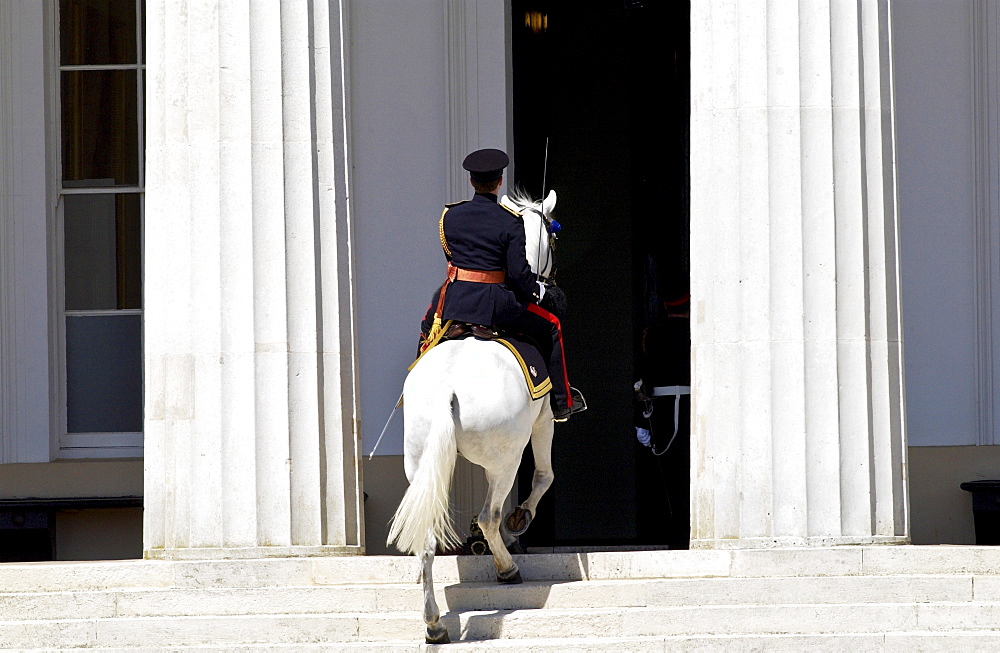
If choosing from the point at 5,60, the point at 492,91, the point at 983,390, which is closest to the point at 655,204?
the point at 492,91

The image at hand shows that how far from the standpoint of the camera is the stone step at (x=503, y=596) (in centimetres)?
911

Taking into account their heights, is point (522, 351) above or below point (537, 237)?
below

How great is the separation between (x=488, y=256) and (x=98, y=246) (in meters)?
5.58

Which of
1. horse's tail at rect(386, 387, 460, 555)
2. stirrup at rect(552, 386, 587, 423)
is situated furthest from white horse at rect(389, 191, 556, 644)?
stirrup at rect(552, 386, 587, 423)

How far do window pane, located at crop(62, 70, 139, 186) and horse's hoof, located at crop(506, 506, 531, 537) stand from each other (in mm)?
5720

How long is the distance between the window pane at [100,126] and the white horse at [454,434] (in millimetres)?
5803

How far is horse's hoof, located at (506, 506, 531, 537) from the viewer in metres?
9.70

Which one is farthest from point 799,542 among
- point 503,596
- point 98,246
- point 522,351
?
point 98,246

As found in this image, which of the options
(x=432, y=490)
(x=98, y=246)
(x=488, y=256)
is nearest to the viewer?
(x=432, y=490)

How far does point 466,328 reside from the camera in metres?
9.20

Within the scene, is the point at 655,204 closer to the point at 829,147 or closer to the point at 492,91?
the point at 492,91

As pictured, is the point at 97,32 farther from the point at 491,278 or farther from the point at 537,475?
the point at 537,475

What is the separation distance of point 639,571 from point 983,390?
4.95 metres

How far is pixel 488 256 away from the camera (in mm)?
9320
